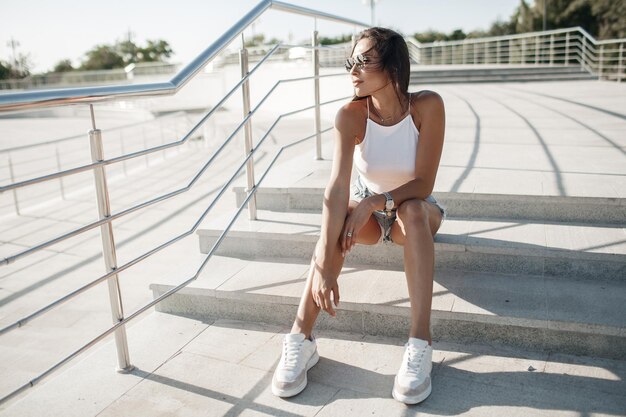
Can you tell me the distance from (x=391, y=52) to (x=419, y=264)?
0.82m

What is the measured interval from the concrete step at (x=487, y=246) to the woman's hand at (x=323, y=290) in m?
0.69

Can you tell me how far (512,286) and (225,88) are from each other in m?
23.4

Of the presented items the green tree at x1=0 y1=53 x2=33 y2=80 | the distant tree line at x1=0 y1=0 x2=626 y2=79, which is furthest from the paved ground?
the green tree at x1=0 y1=53 x2=33 y2=80

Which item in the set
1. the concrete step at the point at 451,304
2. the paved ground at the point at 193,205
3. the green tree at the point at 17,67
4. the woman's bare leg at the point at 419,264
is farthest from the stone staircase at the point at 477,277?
the green tree at the point at 17,67

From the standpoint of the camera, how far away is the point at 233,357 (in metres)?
2.14

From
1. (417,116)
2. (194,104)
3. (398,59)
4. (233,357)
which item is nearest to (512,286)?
(417,116)

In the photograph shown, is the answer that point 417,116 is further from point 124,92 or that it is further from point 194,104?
point 194,104

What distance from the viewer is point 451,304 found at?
214 centimetres

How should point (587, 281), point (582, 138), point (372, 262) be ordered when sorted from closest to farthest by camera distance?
1. point (587, 281)
2. point (372, 262)
3. point (582, 138)

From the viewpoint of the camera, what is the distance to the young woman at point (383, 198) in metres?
1.89

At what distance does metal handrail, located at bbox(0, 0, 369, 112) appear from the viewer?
1546 mm

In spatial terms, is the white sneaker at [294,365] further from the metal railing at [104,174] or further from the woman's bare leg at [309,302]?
the metal railing at [104,174]

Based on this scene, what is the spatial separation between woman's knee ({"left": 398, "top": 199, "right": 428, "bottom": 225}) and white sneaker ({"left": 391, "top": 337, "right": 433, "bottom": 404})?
429 mm

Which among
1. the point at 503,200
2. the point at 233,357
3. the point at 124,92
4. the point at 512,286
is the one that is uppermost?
the point at 124,92
